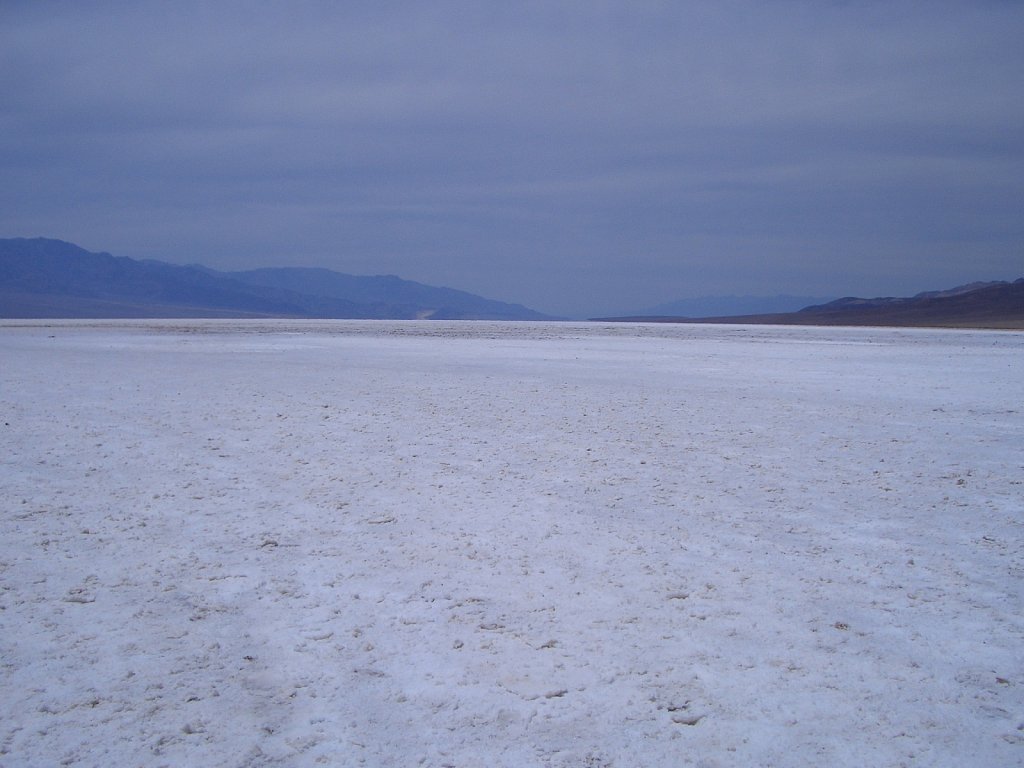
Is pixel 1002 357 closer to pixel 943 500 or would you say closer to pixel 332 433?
pixel 943 500

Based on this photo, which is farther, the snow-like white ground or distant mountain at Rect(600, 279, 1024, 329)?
distant mountain at Rect(600, 279, 1024, 329)

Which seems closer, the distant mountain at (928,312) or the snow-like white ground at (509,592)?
the snow-like white ground at (509,592)

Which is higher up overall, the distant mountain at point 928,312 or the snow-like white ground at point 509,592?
the distant mountain at point 928,312

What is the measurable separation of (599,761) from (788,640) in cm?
138

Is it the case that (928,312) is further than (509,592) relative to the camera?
Yes

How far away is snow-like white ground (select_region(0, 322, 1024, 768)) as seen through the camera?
10.5ft

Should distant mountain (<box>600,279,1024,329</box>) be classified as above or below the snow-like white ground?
above

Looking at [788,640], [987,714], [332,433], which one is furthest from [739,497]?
[332,433]

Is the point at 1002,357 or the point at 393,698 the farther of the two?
the point at 1002,357

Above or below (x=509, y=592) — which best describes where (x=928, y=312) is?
above

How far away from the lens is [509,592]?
4.55 metres

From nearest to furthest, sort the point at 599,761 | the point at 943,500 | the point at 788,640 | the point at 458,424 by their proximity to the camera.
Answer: the point at 599,761 < the point at 788,640 < the point at 943,500 < the point at 458,424

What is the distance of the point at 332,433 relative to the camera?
360 inches

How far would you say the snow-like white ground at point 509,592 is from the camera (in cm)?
321
